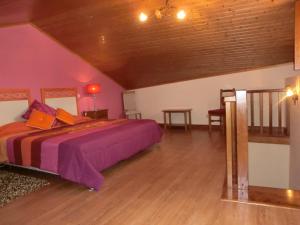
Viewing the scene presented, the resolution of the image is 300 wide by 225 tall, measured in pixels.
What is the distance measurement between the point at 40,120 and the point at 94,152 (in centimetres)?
176

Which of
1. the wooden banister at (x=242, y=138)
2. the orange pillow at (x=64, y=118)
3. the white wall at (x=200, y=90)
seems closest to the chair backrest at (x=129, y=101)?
the white wall at (x=200, y=90)

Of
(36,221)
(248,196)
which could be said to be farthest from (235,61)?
(36,221)

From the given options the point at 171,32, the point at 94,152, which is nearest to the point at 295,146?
the point at 171,32

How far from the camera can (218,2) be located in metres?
3.15

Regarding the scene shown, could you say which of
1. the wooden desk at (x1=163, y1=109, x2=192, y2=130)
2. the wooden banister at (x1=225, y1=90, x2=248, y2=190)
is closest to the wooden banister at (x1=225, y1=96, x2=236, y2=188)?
the wooden banister at (x1=225, y1=90, x2=248, y2=190)

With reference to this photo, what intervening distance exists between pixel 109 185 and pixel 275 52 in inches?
160

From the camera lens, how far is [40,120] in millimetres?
3988

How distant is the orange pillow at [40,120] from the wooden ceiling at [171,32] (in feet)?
5.37

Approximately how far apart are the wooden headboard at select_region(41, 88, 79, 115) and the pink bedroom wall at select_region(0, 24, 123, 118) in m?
0.11

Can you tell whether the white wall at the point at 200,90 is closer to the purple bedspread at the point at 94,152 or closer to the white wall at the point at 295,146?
the white wall at the point at 295,146

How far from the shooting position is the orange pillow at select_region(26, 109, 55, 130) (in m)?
3.92

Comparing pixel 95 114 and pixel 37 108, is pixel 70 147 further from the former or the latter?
pixel 95 114

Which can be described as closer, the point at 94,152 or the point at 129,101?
the point at 94,152

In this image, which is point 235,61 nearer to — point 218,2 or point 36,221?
point 218,2
